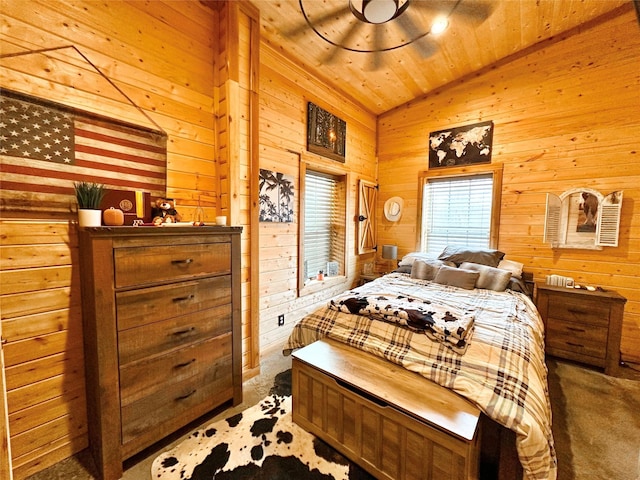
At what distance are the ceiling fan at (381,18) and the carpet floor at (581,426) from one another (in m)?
2.82

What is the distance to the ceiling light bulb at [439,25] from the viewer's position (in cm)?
222

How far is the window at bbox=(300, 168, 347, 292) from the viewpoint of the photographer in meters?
3.38

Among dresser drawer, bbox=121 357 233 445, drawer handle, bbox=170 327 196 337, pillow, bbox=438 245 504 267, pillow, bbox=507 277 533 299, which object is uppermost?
pillow, bbox=438 245 504 267

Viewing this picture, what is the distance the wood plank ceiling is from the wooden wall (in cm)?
20

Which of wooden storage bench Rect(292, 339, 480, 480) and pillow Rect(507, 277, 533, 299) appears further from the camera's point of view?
pillow Rect(507, 277, 533, 299)

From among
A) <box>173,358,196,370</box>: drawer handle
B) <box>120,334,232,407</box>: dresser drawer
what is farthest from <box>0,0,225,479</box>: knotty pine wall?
<box>173,358,196,370</box>: drawer handle

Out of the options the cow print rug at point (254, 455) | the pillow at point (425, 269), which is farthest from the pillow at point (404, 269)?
the cow print rug at point (254, 455)

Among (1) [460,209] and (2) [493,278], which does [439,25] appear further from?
(2) [493,278]

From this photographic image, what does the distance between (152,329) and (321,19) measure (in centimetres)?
270

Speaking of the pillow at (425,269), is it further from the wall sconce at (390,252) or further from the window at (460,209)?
the window at (460,209)

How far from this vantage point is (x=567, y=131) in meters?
2.90

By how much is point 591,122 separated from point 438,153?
5.00 feet

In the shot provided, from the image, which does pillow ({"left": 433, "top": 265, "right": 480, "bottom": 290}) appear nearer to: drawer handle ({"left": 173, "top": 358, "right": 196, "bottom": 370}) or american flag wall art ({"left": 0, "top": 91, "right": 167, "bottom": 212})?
drawer handle ({"left": 173, "top": 358, "right": 196, "bottom": 370})

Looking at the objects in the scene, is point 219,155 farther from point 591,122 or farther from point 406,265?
point 591,122
